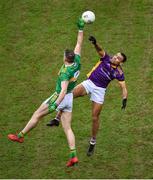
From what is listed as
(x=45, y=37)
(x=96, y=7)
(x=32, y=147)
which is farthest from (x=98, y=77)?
(x=96, y=7)

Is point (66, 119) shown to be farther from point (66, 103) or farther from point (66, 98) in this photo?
point (66, 98)

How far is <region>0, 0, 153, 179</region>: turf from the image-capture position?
15438 millimetres

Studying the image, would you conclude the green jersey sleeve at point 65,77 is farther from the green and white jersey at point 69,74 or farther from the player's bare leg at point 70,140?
the player's bare leg at point 70,140

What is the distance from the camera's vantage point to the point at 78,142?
16281mm

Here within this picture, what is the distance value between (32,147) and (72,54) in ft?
10.3

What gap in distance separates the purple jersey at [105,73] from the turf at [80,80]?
185 centimetres

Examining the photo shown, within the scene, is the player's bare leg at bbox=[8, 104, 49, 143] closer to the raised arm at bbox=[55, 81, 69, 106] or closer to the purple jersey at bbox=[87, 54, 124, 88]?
the raised arm at bbox=[55, 81, 69, 106]

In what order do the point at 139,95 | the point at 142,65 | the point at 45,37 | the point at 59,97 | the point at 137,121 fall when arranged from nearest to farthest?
1. the point at 59,97
2. the point at 137,121
3. the point at 139,95
4. the point at 142,65
5. the point at 45,37

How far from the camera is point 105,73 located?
1534cm

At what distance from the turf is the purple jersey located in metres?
1.85

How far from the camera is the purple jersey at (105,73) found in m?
15.3

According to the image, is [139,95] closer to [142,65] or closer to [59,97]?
[142,65]

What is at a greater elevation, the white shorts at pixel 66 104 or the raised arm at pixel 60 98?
the raised arm at pixel 60 98

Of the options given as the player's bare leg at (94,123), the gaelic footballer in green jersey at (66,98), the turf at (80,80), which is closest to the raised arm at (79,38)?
the gaelic footballer in green jersey at (66,98)
